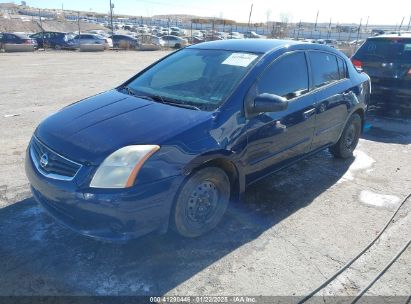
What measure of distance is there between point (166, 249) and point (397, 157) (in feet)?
14.0

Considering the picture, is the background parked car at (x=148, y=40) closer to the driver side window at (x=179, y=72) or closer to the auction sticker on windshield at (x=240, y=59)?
the driver side window at (x=179, y=72)

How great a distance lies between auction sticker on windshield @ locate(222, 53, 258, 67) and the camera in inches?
141

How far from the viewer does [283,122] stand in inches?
145

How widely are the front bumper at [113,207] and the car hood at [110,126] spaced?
10.0 inches

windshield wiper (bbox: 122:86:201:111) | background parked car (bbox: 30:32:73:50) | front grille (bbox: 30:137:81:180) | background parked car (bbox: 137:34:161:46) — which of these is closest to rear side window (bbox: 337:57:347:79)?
windshield wiper (bbox: 122:86:201:111)

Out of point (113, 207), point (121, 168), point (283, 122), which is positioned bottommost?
point (113, 207)

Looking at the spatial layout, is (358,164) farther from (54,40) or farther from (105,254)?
(54,40)

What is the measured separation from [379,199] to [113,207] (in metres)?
3.15

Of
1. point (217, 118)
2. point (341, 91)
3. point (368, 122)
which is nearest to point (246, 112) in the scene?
point (217, 118)

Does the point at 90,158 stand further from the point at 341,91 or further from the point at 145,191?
the point at 341,91

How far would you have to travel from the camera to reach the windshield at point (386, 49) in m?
Result: 7.27

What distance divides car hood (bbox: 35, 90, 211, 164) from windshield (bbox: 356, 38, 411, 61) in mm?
5996

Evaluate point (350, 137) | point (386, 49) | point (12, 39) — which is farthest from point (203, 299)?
point (12, 39)

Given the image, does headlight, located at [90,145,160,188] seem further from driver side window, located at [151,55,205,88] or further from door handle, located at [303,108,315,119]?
door handle, located at [303,108,315,119]
